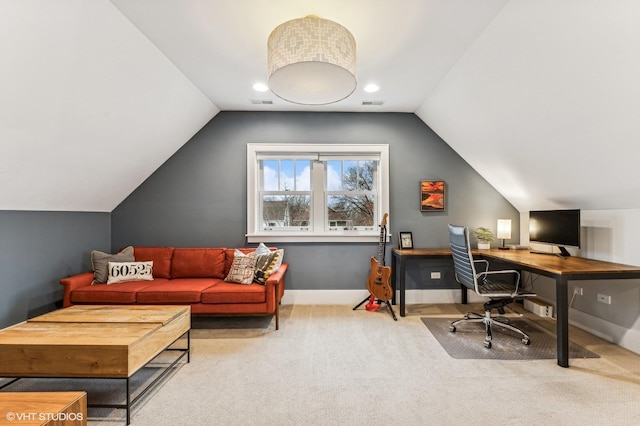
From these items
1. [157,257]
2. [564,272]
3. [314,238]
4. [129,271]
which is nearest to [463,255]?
[564,272]

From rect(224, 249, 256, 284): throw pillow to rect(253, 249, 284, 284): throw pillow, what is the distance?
0.06 metres

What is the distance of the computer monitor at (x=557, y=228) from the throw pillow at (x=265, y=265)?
3.12 metres

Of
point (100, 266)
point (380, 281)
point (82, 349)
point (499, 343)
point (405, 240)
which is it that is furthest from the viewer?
point (405, 240)

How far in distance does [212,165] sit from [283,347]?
2.65 m

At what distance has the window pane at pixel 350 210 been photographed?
421 cm

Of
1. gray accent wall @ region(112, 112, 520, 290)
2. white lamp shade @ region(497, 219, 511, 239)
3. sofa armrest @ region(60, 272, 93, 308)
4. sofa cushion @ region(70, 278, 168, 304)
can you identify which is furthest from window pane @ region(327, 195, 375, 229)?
sofa armrest @ region(60, 272, 93, 308)

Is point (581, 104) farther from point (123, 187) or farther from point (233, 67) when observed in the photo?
point (123, 187)

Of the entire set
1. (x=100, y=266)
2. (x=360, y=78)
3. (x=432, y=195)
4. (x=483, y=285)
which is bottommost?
(x=483, y=285)

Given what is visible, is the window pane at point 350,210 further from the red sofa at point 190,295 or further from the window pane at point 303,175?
the red sofa at point 190,295

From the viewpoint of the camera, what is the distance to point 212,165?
405cm

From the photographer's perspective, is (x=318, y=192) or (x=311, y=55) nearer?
(x=311, y=55)

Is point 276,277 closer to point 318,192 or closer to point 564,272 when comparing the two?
point 318,192

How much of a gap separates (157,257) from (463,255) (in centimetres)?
364

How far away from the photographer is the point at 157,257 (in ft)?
12.1
